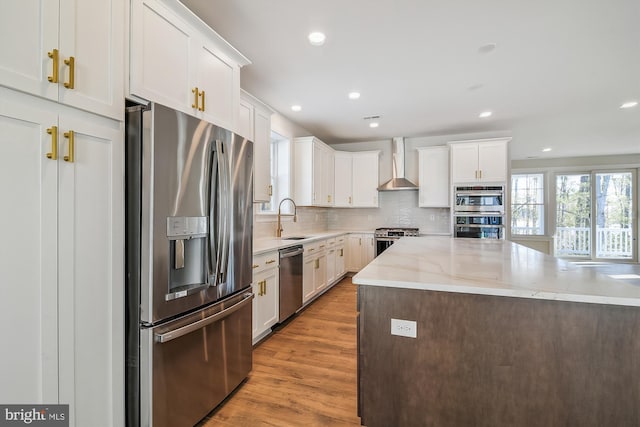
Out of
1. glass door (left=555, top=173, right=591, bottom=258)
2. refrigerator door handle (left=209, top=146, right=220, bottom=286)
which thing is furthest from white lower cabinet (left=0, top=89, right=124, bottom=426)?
glass door (left=555, top=173, right=591, bottom=258)

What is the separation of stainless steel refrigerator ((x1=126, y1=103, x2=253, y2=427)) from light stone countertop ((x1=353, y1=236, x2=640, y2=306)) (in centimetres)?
89

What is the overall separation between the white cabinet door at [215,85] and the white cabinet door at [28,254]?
3.15ft

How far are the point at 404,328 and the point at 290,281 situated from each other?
1.96m

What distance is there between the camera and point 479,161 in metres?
4.90

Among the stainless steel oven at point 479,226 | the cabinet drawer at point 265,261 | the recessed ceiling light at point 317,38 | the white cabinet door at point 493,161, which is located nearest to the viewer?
the recessed ceiling light at point 317,38

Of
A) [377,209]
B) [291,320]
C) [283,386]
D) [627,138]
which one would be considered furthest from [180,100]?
[627,138]

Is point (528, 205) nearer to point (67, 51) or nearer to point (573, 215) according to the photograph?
point (573, 215)

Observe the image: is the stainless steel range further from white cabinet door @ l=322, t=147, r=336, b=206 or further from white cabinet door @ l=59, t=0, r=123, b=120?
white cabinet door @ l=59, t=0, r=123, b=120

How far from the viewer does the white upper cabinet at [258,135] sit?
2.97m

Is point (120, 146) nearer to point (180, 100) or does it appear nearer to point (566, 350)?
point (180, 100)

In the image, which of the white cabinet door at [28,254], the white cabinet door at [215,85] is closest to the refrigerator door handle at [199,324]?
the white cabinet door at [28,254]

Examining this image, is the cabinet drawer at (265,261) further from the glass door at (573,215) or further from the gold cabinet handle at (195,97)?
the glass door at (573,215)

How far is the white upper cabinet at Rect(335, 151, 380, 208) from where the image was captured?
18.9 feet

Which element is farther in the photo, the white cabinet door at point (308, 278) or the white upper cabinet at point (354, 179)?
the white upper cabinet at point (354, 179)
